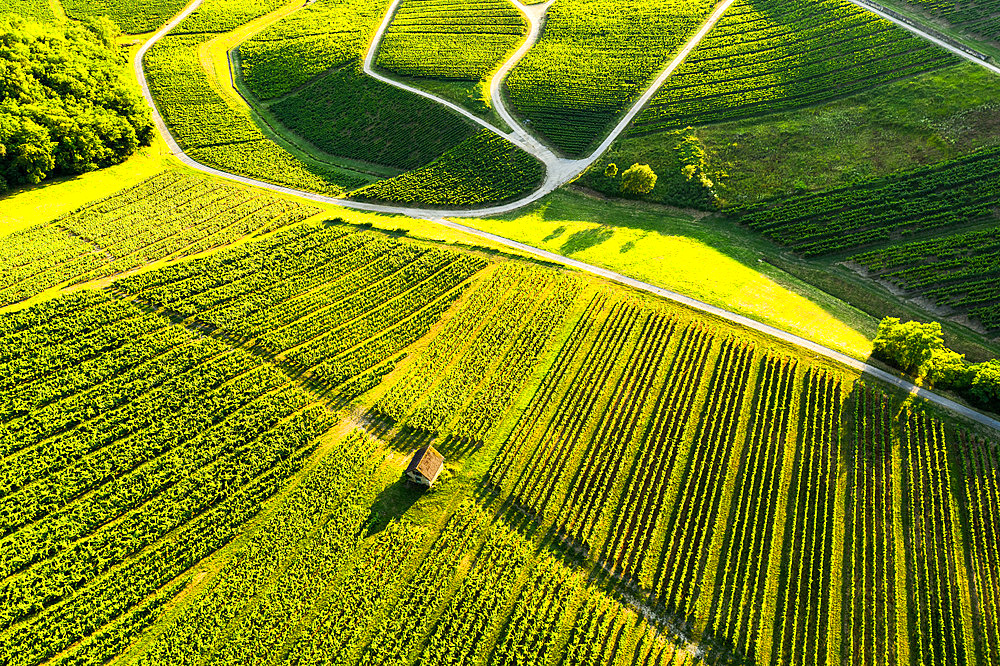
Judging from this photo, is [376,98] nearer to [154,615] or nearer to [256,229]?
[256,229]

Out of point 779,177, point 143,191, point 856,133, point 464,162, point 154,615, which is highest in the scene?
point 856,133

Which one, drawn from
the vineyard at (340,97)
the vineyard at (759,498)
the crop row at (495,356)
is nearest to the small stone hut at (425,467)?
the crop row at (495,356)

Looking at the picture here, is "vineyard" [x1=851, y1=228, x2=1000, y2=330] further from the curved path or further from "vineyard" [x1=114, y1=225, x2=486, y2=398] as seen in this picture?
"vineyard" [x1=114, y1=225, x2=486, y2=398]

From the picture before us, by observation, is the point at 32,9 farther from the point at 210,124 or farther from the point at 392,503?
the point at 392,503

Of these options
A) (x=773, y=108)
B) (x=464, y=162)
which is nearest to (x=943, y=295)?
(x=773, y=108)

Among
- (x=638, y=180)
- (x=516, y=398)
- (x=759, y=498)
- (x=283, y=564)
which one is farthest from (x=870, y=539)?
(x=638, y=180)

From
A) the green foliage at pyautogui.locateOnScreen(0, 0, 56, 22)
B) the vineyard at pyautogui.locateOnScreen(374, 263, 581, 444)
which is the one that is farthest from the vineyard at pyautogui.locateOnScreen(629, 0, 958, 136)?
the green foliage at pyautogui.locateOnScreen(0, 0, 56, 22)
